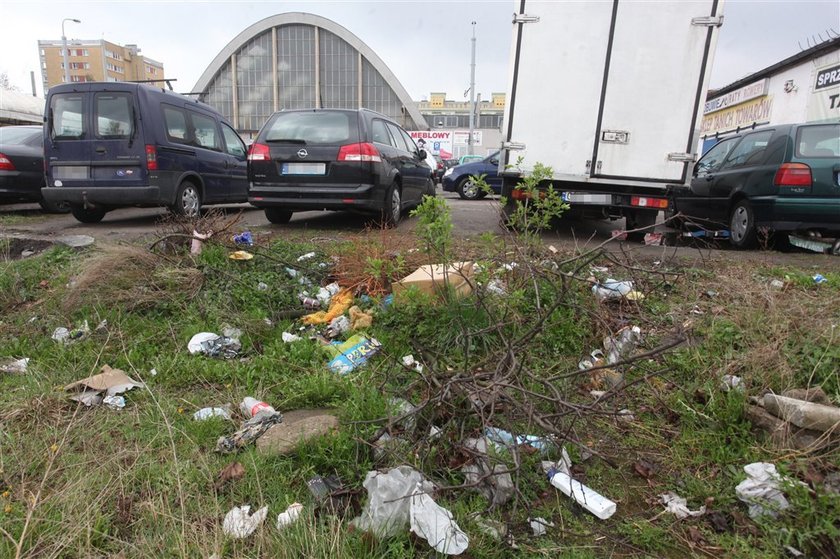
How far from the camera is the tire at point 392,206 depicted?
7.24 metres

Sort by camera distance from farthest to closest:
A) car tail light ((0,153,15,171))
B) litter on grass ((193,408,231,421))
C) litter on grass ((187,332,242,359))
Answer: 1. car tail light ((0,153,15,171))
2. litter on grass ((187,332,242,359))
3. litter on grass ((193,408,231,421))

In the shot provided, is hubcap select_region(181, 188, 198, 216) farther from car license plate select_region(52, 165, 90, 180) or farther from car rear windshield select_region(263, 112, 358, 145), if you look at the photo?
car rear windshield select_region(263, 112, 358, 145)

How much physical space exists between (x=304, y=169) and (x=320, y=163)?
0.24 meters

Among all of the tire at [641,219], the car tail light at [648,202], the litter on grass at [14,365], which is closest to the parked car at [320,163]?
the car tail light at [648,202]

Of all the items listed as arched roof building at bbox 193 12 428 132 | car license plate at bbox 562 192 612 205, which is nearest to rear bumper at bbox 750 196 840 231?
car license plate at bbox 562 192 612 205

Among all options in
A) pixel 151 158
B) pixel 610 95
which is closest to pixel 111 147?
pixel 151 158

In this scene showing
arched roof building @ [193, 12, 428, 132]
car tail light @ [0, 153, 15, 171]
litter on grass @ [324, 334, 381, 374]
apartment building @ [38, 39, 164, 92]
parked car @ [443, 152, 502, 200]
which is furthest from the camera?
arched roof building @ [193, 12, 428, 132]

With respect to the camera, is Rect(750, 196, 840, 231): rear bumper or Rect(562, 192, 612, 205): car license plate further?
Rect(562, 192, 612, 205): car license plate

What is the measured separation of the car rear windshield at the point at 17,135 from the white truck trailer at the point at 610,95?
842 cm

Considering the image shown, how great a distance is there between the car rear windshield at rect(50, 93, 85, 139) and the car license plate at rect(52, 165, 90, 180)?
418mm

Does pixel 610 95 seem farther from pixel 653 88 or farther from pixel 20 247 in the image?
pixel 20 247

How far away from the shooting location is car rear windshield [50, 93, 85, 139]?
718cm

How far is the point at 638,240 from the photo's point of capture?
7.38m

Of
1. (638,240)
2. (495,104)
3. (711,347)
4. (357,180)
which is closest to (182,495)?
(711,347)
